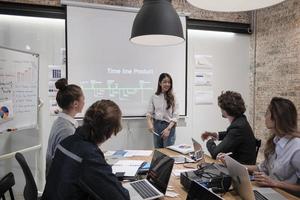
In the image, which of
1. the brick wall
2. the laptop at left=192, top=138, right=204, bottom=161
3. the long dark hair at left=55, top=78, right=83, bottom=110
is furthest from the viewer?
the brick wall

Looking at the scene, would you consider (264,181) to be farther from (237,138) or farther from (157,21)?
(157,21)

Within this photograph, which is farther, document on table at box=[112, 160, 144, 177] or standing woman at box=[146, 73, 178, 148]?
standing woman at box=[146, 73, 178, 148]

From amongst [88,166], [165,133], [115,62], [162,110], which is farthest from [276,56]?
[88,166]

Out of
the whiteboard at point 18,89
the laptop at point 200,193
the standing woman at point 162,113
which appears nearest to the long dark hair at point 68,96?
the whiteboard at point 18,89

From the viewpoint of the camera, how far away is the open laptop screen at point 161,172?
5.44 feet

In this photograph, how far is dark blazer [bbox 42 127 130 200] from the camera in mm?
1307

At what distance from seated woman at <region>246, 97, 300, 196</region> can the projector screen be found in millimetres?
2295

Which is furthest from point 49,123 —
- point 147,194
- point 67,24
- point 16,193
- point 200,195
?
point 200,195

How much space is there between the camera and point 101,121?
148 centimetres

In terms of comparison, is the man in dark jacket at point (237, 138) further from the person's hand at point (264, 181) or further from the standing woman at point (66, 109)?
the standing woman at point (66, 109)

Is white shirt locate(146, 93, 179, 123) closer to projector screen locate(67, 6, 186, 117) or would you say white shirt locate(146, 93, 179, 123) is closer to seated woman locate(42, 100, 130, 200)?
projector screen locate(67, 6, 186, 117)

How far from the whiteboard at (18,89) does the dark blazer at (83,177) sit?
177 centimetres

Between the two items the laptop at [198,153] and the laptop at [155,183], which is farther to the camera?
the laptop at [198,153]

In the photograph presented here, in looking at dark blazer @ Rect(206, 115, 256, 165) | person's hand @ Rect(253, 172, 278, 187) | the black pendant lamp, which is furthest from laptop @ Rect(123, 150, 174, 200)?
the black pendant lamp
